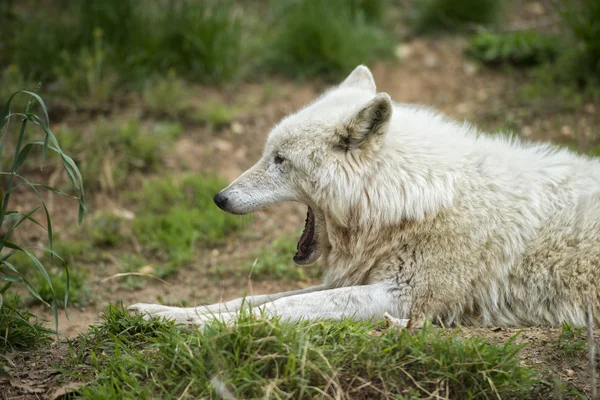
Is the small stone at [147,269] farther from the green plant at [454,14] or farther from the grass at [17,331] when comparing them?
the green plant at [454,14]

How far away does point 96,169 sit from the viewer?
691cm

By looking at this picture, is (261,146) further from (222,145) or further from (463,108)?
(463,108)

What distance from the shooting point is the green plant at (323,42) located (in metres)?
8.69

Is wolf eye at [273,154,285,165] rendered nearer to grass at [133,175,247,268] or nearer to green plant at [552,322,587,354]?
grass at [133,175,247,268]

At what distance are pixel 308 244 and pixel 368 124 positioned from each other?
978mm

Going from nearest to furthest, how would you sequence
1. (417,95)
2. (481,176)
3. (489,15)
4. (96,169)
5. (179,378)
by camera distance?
(179,378), (481,176), (96,169), (417,95), (489,15)

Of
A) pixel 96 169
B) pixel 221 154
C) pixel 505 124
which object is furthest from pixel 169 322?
pixel 505 124

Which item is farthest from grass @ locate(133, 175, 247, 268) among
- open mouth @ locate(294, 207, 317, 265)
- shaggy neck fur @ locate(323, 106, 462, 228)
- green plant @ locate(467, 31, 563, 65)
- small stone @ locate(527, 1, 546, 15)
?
small stone @ locate(527, 1, 546, 15)

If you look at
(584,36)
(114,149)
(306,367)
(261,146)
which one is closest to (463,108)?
(584,36)

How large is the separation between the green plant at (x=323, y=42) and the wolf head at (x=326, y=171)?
4.52 m

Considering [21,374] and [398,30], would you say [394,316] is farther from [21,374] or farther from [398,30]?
[398,30]

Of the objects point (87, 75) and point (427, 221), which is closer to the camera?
point (427, 221)

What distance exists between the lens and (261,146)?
781cm

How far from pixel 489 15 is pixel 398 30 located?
145cm
